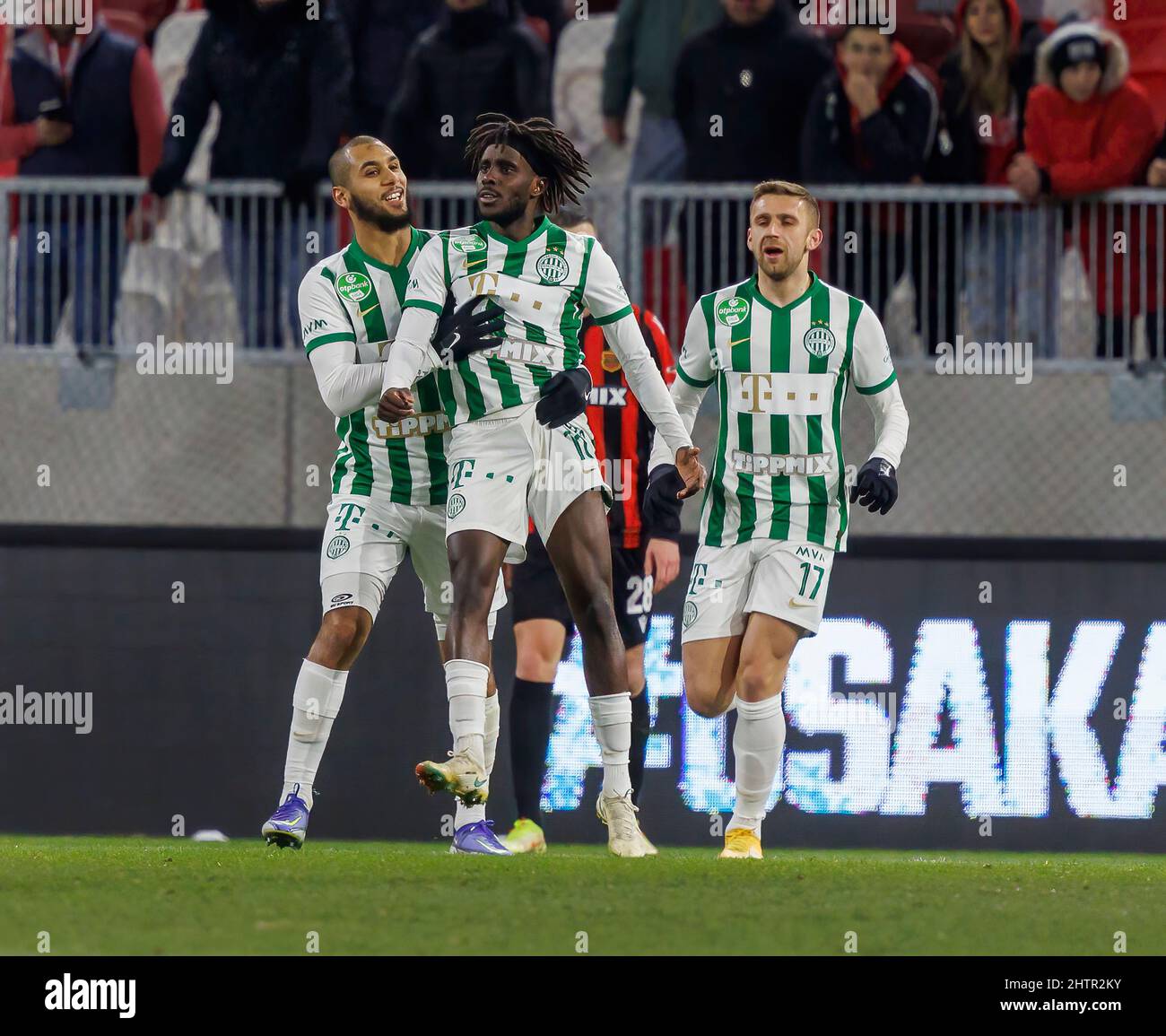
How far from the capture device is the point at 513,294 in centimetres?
765

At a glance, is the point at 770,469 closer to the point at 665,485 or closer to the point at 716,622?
the point at 665,485

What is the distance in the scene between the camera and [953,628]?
37.2ft

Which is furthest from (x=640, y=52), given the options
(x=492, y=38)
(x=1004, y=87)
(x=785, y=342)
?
(x=785, y=342)

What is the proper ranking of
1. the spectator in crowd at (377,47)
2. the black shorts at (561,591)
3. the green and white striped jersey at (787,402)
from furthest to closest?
1. the spectator in crowd at (377,47)
2. the black shorts at (561,591)
3. the green and white striped jersey at (787,402)

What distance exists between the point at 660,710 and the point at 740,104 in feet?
10.5

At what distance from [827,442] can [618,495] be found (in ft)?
4.82

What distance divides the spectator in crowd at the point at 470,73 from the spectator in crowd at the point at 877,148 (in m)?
1.48

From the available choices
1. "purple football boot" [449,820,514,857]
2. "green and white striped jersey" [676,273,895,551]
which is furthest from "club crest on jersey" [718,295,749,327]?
"purple football boot" [449,820,514,857]

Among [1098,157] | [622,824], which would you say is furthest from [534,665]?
[1098,157]

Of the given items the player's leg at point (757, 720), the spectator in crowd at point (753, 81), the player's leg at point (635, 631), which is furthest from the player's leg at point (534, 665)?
the spectator in crowd at point (753, 81)

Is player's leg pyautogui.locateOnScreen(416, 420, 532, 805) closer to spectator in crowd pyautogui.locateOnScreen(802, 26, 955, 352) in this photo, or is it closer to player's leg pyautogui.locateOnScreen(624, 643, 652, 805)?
player's leg pyautogui.locateOnScreen(624, 643, 652, 805)

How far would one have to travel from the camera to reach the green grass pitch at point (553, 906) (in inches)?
233

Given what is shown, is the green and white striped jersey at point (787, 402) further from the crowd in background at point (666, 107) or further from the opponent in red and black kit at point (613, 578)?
the crowd in background at point (666, 107)

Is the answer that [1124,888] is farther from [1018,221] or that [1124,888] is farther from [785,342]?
[1018,221]
